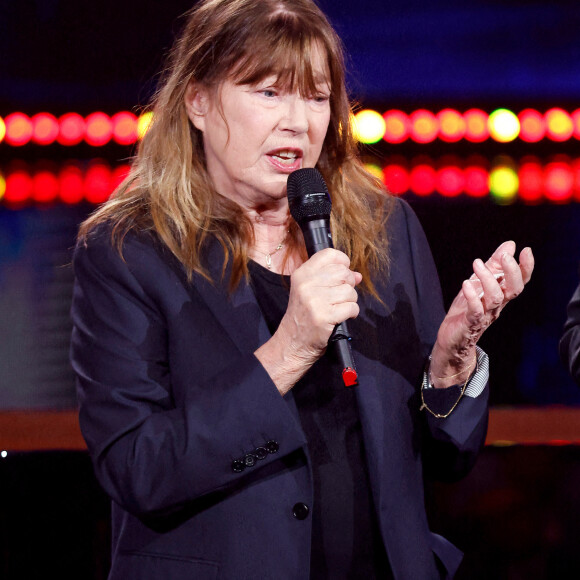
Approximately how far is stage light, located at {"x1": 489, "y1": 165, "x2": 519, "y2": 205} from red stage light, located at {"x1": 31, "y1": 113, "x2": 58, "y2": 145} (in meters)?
1.99

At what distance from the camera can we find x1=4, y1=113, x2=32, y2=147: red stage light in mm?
3787

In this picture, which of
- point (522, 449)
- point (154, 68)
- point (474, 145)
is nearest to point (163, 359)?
point (522, 449)

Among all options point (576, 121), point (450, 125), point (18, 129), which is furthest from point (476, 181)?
point (18, 129)

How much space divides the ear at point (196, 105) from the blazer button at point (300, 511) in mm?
673

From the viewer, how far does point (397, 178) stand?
3703 mm

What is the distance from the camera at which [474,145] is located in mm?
3922

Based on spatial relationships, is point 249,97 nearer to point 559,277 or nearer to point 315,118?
point 315,118

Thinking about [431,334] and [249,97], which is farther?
[431,334]

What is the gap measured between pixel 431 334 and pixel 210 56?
61 cm

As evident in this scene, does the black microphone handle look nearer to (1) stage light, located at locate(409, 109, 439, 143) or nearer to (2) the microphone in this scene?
(2) the microphone

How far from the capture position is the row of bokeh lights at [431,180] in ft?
11.5

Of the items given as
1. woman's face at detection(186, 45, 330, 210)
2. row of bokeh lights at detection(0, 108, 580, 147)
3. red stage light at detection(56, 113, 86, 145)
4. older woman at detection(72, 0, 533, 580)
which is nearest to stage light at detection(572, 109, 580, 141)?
row of bokeh lights at detection(0, 108, 580, 147)

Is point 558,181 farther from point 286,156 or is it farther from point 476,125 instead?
point 286,156

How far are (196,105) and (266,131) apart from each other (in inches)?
7.6
